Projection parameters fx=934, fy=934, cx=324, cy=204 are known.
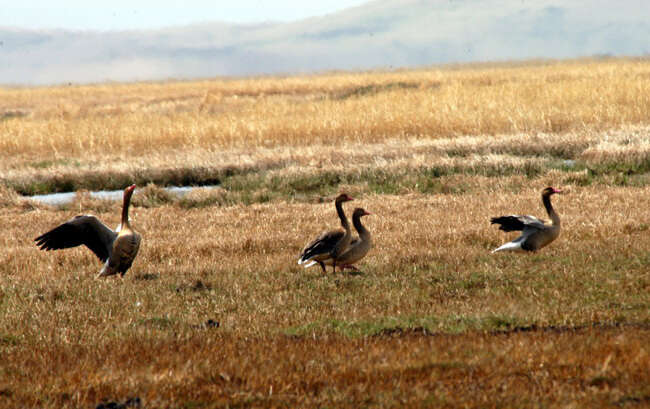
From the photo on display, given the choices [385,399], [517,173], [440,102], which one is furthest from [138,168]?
[385,399]

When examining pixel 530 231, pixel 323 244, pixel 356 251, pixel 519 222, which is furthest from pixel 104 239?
pixel 530 231

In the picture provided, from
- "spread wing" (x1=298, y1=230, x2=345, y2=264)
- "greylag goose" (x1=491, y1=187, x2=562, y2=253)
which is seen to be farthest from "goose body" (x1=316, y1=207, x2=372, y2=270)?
"greylag goose" (x1=491, y1=187, x2=562, y2=253)

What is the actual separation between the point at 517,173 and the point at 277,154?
21.5ft

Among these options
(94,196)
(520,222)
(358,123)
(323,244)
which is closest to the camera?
(323,244)

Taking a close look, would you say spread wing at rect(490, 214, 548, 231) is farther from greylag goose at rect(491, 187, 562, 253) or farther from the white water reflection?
the white water reflection

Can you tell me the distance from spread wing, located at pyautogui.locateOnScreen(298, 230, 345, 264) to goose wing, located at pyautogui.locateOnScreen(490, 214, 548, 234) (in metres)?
2.07

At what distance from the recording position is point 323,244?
10961mm

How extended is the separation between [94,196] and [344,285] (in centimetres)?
1118

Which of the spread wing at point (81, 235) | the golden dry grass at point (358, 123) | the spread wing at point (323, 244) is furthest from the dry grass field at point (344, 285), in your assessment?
the golden dry grass at point (358, 123)

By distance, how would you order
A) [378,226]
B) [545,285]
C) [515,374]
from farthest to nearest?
1. [378,226]
2. [545,285]
3. [515,374]

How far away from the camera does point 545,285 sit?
10016mm

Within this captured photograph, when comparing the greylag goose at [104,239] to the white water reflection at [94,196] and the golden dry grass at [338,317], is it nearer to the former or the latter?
the golden dry grass at [338,317]

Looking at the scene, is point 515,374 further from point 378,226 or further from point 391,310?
point 378,226

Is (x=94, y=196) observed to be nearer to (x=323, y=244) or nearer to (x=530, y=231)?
(x=323, y=244)
